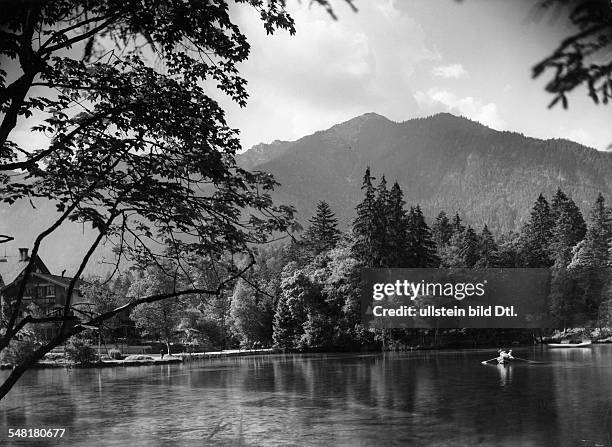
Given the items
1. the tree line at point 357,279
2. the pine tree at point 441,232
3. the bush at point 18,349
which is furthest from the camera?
the pine tree at point 441,232

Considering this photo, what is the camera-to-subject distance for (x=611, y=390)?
31.6 metres

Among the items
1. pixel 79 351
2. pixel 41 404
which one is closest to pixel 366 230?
pixel 79 351

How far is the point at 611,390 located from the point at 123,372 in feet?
132

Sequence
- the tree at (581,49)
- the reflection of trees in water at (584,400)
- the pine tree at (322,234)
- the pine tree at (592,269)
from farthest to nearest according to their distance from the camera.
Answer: the pine tree at (322,234)
the pine tree at (592,269)
the reflection of trees in water at (584,400)
the tree at (581,49)

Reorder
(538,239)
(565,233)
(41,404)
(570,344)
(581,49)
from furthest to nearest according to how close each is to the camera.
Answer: (538,239)
(565,233)
(570,344)
(41,404)
(581,49)

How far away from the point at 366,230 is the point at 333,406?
45.8 metres

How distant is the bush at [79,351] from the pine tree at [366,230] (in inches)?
1252

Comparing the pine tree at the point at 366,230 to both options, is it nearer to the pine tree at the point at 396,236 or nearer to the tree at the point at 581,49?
the pine tree at the point at 396,236

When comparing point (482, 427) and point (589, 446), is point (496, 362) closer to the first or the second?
point (482, 427)

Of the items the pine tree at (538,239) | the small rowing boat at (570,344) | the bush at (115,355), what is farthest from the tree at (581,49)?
the pine tree at (538,239)

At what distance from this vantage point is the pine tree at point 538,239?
291 ft

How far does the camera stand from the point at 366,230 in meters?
74.8

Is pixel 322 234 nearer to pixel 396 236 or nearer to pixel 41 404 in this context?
pixel 396 236

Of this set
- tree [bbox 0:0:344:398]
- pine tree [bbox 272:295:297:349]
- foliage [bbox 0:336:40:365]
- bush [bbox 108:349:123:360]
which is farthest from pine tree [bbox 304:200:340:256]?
tree [bbox 0:0:344:398]
